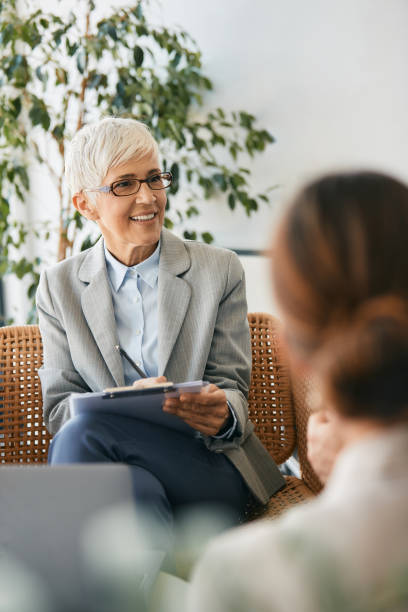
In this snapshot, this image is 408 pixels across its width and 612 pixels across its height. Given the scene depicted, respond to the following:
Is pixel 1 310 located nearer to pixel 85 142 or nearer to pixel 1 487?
pixel 85 142

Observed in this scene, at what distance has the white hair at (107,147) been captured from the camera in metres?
1.61

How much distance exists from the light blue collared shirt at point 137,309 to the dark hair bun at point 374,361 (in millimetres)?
1101

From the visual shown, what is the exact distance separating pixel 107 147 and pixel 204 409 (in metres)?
0.69

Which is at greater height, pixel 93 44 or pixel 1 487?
pixel 93 44

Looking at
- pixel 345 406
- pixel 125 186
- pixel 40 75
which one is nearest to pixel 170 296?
pixel 125 186

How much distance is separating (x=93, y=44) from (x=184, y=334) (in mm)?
1261

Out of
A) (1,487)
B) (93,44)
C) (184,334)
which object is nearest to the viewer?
(1,487)

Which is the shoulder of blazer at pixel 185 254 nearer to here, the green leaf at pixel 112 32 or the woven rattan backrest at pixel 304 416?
the woven rattan backrest at pixel 304 416

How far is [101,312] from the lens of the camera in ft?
5.30

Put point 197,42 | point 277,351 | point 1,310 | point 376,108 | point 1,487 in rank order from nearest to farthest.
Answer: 1. point 1,487
2. point 277,351
3. point 376,108
4. point 197,42
5. point 1,310

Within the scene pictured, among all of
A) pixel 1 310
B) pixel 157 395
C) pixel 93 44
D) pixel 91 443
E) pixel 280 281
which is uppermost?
pixel 93 44

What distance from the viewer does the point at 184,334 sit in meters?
1.60

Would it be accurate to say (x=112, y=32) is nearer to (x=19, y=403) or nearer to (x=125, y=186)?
(x=125, y=186)

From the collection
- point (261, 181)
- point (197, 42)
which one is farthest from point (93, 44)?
point (261, 181)
